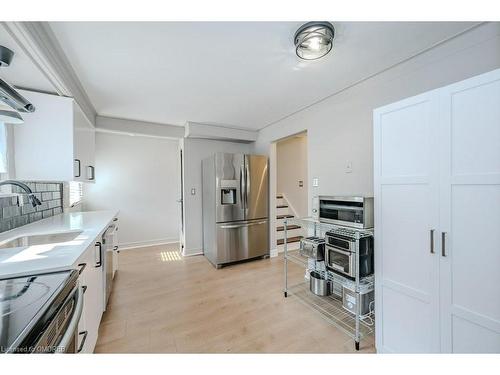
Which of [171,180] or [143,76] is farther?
[171,180]

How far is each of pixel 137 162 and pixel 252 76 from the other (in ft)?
11.3

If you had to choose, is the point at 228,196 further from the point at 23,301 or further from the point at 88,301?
the point at 23,301

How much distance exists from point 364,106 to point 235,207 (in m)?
2.22

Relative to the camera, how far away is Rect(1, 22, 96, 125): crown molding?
1.15 meters

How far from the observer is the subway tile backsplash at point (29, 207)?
1.57m

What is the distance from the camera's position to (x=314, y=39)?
143cm

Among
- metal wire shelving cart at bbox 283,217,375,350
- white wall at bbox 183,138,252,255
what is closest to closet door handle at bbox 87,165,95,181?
white wall at bbox 183,138,252,255

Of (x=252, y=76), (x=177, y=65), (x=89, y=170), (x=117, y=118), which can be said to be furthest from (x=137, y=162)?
(x=252, y=76)

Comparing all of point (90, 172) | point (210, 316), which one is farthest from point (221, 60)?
point (210, 316)

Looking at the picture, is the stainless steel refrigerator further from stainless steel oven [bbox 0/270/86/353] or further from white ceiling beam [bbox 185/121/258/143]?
stainless steel oven [bbox 0/270/86/353]

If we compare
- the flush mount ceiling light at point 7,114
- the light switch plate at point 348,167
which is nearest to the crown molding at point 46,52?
the flush mount ceiling light at point 7,114

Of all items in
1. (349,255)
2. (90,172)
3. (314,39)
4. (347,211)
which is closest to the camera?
(314,39)

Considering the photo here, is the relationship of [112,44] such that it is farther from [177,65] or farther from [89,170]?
[89,170]

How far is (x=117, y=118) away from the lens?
10.7 ft
